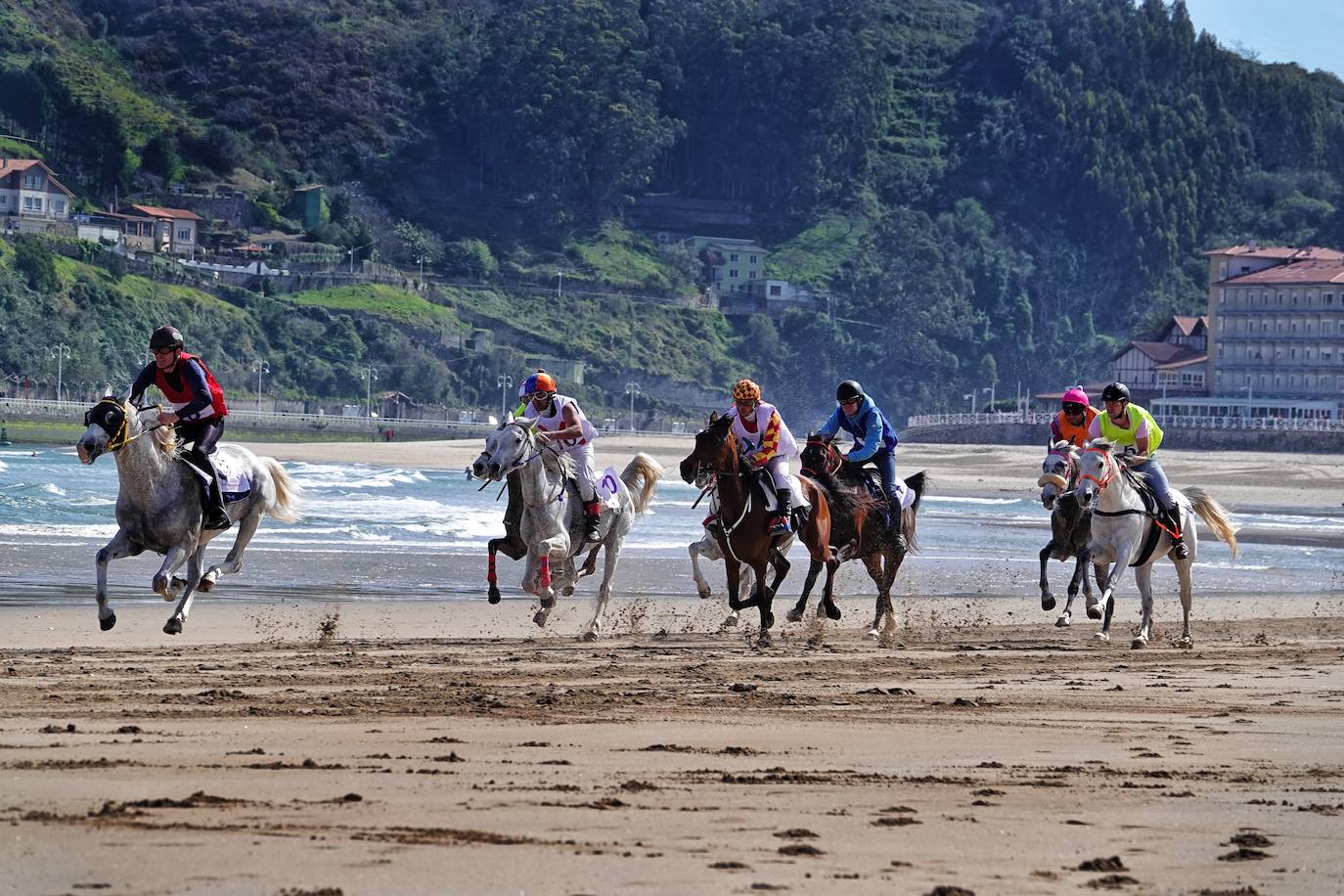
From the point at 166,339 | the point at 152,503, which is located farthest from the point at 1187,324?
the point at 152,503

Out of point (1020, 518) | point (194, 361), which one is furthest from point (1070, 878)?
point (1020, 518)

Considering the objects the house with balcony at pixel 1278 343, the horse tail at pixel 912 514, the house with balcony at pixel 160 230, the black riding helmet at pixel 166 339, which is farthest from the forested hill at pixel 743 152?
the black riding helmet at pixel 166 339

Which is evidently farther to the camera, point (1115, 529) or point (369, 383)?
point (369, 383)

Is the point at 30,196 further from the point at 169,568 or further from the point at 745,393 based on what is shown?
the point at 169,568

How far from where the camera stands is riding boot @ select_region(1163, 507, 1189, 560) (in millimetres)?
18609

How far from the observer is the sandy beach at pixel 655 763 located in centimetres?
733

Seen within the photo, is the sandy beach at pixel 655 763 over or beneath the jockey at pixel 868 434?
beneath

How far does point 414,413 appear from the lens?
133750 millimetres

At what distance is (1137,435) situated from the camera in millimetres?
18781

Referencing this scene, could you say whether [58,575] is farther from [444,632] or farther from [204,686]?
[204,686]

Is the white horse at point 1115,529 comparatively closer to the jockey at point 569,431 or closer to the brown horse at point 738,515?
the brown horse at point 738,515

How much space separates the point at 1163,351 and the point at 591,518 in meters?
134

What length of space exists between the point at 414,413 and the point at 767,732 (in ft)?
407

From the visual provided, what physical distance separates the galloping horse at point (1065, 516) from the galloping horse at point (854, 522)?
1.45 metres
